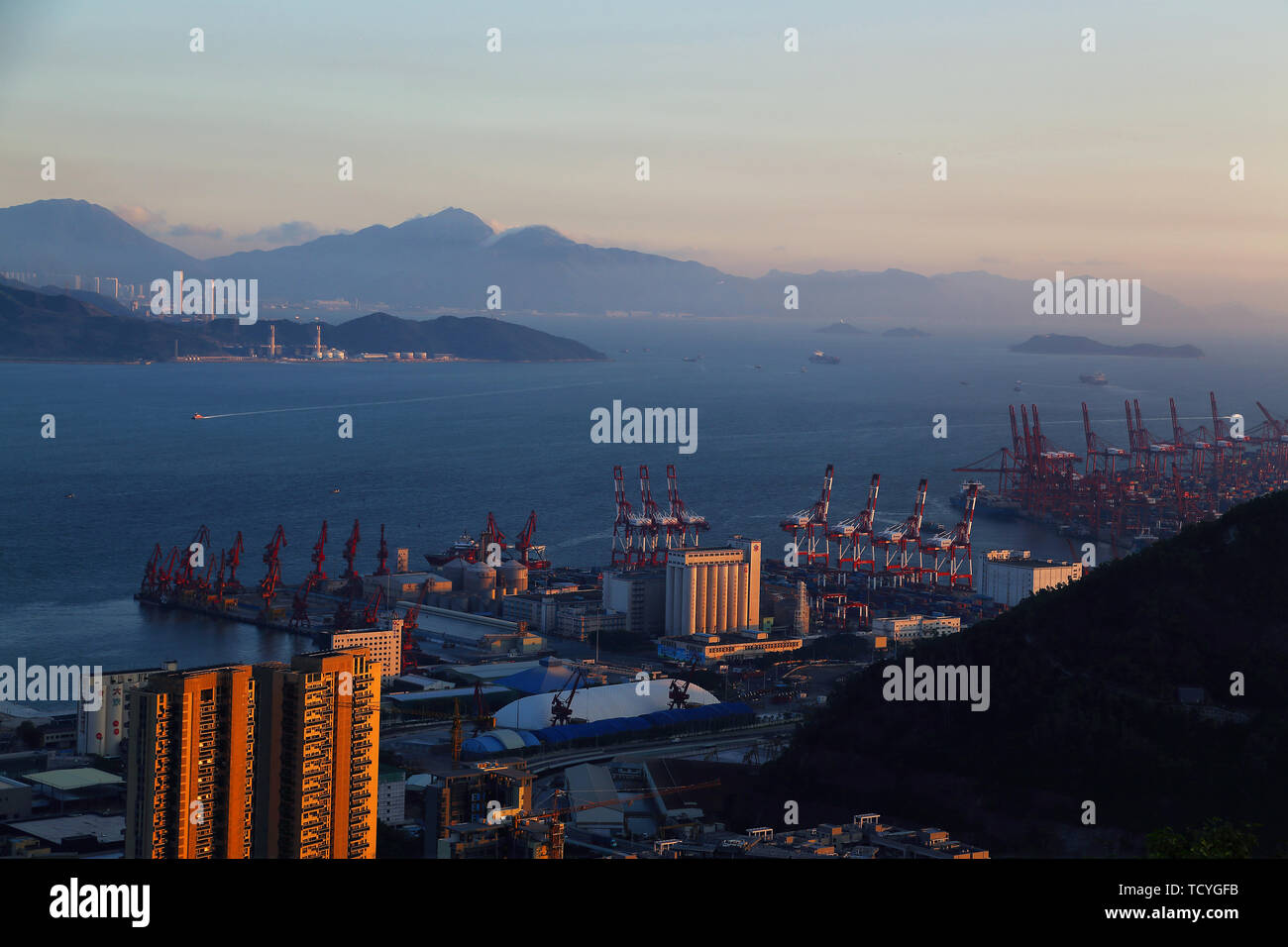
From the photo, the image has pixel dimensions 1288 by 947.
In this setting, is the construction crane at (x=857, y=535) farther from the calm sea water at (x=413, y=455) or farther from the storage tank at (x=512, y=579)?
the storage tank at (x=512, y=579)

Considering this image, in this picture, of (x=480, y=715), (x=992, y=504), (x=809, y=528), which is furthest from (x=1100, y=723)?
(x=992, y=504)

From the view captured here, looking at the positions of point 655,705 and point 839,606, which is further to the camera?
point 839,606

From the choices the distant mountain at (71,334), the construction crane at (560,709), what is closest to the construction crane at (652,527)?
the construction crane at (560,709)

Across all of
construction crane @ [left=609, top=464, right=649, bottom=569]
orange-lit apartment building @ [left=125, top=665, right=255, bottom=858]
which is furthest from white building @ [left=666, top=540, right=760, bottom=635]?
orange-lit apartment building @ [left=125, top=665, right=255, bottom=858]

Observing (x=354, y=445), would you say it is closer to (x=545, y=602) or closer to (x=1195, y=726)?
(x=545, y=602)

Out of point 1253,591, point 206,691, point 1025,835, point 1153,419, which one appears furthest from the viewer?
point 1153,419

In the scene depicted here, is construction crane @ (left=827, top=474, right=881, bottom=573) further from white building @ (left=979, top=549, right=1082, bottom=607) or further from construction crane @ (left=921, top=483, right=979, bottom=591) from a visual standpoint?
white building @ (left=979, top=549, right=1082, bottom=607)
